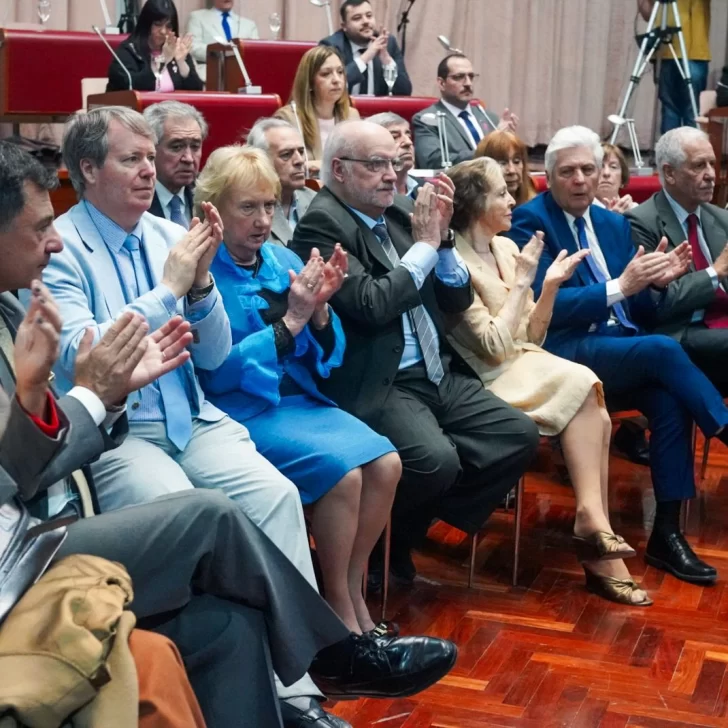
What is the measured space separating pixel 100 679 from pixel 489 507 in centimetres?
Answer: 182

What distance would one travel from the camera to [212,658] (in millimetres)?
1958

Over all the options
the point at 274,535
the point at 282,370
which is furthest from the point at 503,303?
the point at 274,535

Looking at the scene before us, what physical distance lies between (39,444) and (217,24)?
19.0ft

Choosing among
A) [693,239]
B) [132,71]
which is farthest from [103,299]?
[132,71]

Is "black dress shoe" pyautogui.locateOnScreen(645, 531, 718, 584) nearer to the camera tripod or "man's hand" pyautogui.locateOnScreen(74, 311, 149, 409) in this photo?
"man's hand" pyautogui.locateOnScreen(74, 311, 149, 409)

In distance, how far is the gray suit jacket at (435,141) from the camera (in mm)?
5434

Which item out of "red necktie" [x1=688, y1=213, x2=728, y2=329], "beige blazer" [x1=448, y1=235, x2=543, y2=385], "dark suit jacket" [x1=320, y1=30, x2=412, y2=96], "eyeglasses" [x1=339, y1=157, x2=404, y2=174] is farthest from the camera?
"dark suit jacket" [x1=320, y1=30, x2=412, y2=96]

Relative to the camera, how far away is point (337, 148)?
3.15 m

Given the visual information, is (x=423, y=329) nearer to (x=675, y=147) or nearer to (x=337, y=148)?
(x=337, y=148)

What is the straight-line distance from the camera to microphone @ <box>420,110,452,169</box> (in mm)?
5294

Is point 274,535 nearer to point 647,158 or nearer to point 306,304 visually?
point 306,304

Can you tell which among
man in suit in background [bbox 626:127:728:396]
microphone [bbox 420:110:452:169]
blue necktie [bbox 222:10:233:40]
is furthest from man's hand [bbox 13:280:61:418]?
blue necktie [bbox 222:10:233:40]

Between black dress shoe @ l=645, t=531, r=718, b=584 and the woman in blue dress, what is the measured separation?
1047 millimetres

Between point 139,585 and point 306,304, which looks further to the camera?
point 306,304
